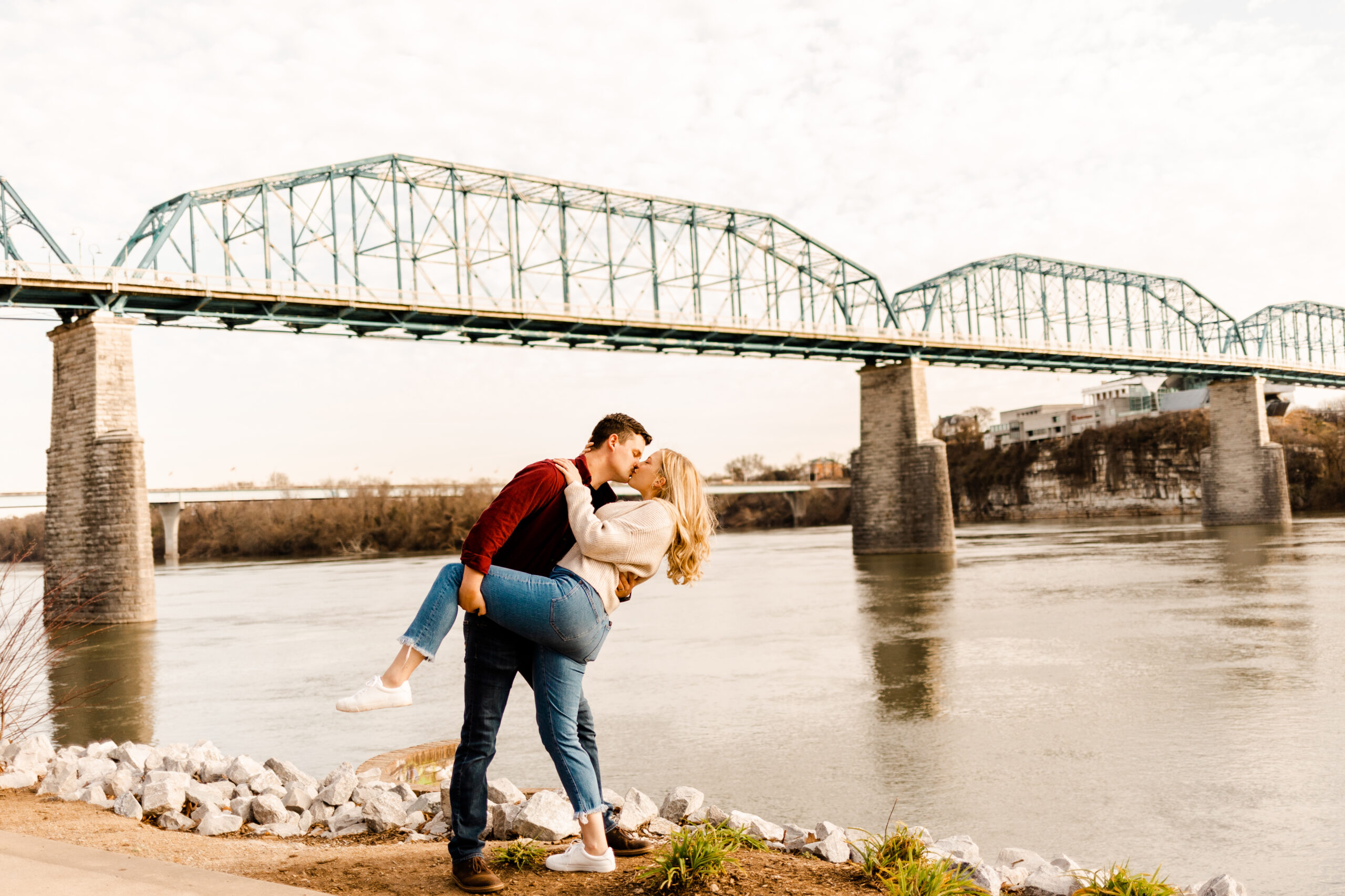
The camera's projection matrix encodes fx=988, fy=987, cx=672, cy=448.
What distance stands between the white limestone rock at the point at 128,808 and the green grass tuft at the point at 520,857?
7.55 ft

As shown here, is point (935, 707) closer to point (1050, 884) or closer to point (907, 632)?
point (1050, 884)

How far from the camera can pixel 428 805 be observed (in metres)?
5.19

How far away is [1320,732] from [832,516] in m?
101

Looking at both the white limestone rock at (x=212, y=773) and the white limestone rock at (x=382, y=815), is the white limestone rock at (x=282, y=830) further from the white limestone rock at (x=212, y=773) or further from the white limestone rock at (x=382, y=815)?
the white limestone rock at (x=212, y=773)

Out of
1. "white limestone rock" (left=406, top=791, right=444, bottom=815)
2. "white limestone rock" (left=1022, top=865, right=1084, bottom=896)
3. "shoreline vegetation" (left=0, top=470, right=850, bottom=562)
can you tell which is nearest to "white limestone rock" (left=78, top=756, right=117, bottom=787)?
"white limestone rock" (left=406, top=791, right=444, bottom=815)

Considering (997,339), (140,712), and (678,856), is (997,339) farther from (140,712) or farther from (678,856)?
(678,856)

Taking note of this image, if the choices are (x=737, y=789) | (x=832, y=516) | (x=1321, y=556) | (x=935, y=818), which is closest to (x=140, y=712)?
(x=737, y=789)

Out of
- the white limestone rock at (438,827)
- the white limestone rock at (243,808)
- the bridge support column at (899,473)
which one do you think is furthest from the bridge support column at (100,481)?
the bridge support column at (899,473)

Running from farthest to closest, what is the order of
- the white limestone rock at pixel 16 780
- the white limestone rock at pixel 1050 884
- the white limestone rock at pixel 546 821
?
the white limestone rock at pixel 16 780 < the white limestone rock at pixel 546 821 < the white limestone rock at pixel 1050 884

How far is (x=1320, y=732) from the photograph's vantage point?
822 cm

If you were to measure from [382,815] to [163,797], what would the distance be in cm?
132

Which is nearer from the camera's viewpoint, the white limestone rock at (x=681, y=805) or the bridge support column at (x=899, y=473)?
the white limestone rock at (x=681, y=805)

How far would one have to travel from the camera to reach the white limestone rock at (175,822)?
200 inches

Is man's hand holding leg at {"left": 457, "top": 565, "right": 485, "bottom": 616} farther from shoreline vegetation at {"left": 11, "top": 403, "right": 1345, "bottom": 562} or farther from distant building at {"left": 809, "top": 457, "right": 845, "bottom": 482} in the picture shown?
distant building at {"left": 809, "top": 457, "right": 845, "bottom": 482}
